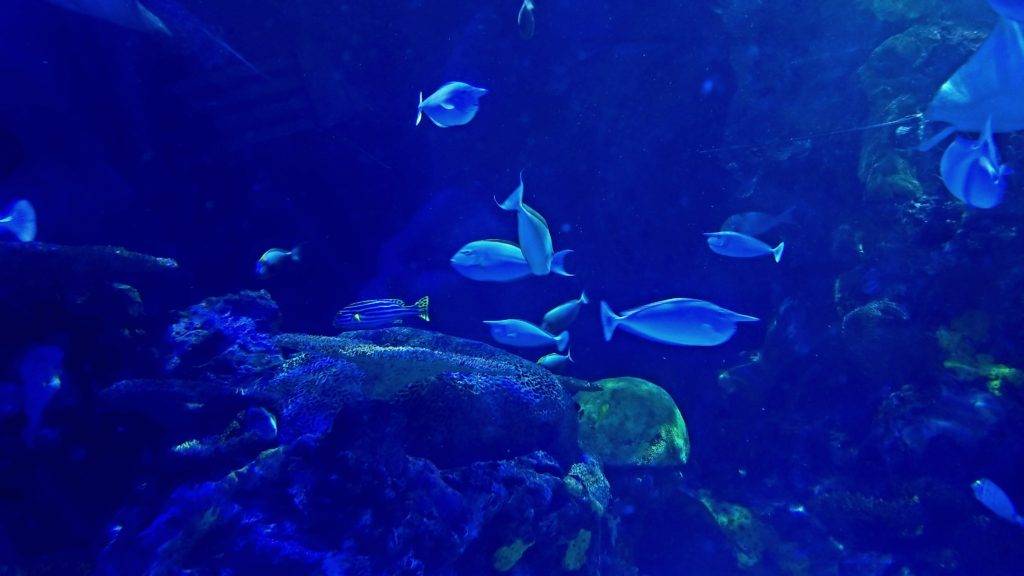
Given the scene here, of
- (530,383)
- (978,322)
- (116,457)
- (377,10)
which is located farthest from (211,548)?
(978,322)

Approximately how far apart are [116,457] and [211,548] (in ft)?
5.92

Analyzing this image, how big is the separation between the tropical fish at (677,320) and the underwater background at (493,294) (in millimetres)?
794

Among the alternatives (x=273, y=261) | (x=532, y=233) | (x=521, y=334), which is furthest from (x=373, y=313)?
(x=532, y=233)

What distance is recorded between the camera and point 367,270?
372 inches

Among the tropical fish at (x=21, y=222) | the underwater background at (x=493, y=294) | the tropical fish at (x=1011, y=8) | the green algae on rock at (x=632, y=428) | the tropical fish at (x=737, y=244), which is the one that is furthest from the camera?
the green algae on rock at (x=632, y=428)

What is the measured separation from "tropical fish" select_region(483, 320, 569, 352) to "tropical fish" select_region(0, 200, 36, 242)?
18.3ft

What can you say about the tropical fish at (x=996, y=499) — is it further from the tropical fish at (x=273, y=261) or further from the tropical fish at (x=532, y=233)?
the tropical fish at (x=273, y=261)

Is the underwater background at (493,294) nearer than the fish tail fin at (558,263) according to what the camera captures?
No

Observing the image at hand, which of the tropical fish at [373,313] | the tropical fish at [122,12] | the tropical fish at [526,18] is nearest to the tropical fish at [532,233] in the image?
the tropical fish at [373,313]

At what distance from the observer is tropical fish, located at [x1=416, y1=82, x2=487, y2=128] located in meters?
4.43

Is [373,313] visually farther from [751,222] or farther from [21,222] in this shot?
[751,222]

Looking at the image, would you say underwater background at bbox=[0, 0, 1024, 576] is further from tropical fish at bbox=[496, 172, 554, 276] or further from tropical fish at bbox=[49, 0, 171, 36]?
tropical fish at bbox=[496, 172, 554, 276]

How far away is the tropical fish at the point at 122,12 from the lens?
19.5 feet

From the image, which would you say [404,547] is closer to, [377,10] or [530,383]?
[530,383]
